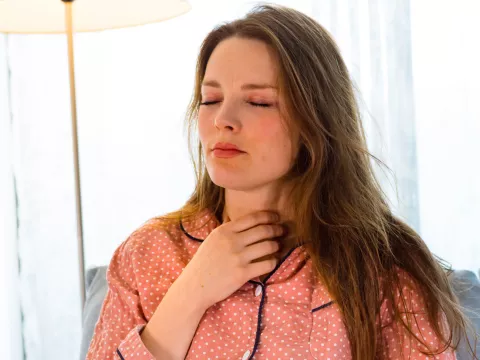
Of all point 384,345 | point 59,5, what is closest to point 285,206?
point 384,345

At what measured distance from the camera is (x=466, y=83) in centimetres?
189

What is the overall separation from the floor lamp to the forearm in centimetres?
66

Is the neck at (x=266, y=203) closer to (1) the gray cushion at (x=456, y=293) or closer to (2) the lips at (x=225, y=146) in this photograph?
(2) the lips at (x=225, y=146)

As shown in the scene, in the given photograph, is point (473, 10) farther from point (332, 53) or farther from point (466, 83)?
point (332, 53)

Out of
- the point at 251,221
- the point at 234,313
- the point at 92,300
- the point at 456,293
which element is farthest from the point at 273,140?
the point at 92,300

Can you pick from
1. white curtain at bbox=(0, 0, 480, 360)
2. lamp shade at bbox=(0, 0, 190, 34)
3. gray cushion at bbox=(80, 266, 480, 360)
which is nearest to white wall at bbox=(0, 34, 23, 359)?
white curtain at bbox=(0, 0, 480, 360)

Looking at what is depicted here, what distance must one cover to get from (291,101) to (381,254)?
0.32 meters

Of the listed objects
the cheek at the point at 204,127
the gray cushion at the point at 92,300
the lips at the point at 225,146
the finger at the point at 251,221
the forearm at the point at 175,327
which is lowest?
the gray cushion at the point at 92,300

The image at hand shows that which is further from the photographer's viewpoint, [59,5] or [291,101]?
[59,5]

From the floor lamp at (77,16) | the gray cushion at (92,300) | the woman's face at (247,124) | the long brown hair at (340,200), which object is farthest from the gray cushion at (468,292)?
the floor lamp at (77,16)

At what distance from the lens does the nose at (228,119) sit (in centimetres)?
114

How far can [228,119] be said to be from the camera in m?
1.14

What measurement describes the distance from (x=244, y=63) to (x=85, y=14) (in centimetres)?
79

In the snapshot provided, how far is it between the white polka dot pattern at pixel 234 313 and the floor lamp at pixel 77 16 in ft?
1.75
